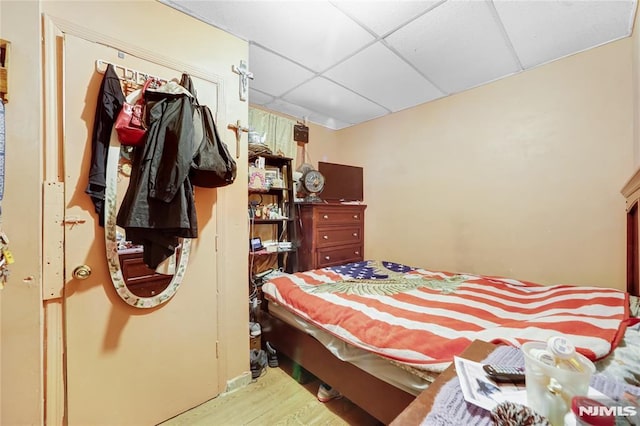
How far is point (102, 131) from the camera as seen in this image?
1274 millimetres

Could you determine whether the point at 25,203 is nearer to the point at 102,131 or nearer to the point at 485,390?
the point at 102,131

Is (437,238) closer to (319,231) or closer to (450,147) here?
(450,147)

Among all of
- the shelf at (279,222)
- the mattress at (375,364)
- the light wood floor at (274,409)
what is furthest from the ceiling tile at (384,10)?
the light wood floor at (274,409)

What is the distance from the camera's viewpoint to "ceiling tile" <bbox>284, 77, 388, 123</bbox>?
2.57 metres

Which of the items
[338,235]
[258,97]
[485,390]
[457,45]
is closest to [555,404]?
[485,390]

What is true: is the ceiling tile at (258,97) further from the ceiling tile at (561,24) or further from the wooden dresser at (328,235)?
the ceiling tile at (561,24)

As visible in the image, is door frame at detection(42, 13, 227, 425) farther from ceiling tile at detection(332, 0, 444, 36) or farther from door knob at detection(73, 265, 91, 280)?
ceiling tile at detection(332, 0, 444, 36)

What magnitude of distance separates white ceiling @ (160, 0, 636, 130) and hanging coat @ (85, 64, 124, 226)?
0.68 m

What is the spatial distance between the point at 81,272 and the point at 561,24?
127 inches

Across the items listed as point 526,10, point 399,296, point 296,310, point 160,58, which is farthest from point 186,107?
point 526,10

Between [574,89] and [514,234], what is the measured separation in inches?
48.5

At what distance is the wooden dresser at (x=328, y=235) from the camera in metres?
2.77

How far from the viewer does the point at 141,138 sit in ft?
4.34

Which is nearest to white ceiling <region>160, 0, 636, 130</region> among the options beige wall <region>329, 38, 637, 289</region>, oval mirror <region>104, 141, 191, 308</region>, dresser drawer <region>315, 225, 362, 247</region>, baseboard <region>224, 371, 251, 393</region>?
beige wall <region>329, 38, 637, 289</region>
